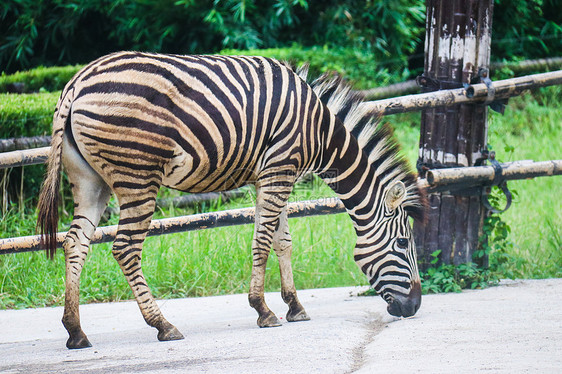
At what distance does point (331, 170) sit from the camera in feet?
14.4

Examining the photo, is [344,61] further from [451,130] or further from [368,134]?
[368,134]

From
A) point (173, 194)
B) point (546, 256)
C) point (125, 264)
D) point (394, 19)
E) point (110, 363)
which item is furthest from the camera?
point (394, 19)

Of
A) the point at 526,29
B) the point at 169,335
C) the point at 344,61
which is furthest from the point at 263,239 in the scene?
the point at 526,29

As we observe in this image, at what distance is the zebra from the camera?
3.73 meters

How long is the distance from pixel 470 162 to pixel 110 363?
2.90 metres

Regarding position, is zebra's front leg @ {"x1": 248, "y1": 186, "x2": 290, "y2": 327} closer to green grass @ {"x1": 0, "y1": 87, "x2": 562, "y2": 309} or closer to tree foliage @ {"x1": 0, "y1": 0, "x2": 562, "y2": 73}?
green grass @ {"x1": 0, "y1": 87, "x2": 562, "y2": 309}

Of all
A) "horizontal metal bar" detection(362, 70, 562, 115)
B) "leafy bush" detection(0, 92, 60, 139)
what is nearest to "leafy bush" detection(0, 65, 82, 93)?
"leafy bush" detection(0, 92, 60, 139)

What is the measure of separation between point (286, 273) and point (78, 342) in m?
1.37

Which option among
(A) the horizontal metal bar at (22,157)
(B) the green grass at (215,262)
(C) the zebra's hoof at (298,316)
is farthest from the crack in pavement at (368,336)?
(A) the horizontal metal bar at (22,157)

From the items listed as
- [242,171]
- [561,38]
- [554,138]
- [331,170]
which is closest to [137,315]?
[242,171]

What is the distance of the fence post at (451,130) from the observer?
4844 mm

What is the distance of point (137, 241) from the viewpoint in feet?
12.7

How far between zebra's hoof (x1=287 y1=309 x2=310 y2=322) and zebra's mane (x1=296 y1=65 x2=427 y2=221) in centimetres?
95

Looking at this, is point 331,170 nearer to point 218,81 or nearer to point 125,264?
point 218,81
